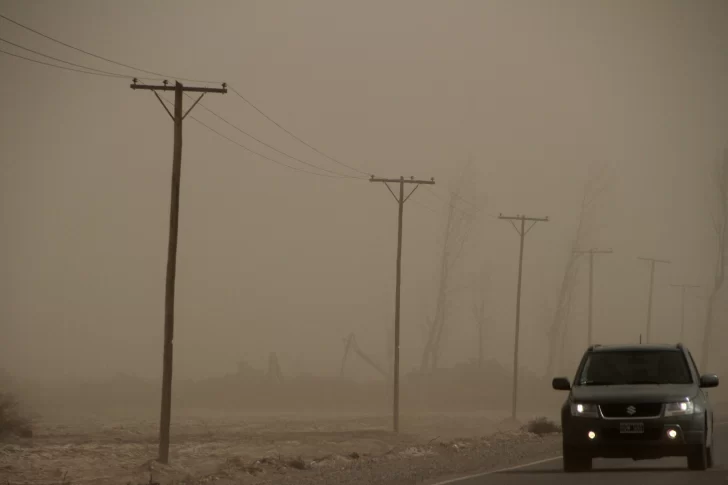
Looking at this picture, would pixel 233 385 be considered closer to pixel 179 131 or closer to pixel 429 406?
pixel 429 406

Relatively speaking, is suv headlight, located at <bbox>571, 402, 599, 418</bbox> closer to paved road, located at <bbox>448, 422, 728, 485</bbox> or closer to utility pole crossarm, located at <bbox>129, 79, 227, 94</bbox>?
paved road, located at <bbox>448, 422, 728, 485</bbox>

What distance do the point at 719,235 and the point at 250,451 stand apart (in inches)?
3089

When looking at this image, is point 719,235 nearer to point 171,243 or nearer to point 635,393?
point 171,243

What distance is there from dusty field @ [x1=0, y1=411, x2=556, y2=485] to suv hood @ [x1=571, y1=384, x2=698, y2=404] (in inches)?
135

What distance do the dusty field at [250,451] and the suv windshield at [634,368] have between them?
3661mm

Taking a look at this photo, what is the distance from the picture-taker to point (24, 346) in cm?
15388

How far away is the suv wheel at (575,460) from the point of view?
21.7m

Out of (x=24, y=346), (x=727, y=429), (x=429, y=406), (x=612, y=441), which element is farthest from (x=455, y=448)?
(x=24, y=346)

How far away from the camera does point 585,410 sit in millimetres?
21109

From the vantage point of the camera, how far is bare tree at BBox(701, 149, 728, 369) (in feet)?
360

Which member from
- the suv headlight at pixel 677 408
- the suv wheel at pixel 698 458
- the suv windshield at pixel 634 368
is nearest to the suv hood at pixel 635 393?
the suv headlight at pixel 677 408

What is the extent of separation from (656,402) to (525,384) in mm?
89626

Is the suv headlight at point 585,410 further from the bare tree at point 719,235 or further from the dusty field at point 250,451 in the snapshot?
the bare tree at point 719,235

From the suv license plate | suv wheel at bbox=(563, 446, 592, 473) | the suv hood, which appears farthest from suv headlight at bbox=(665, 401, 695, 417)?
suv wheel at bbox=(563, 446, 592, 473)
